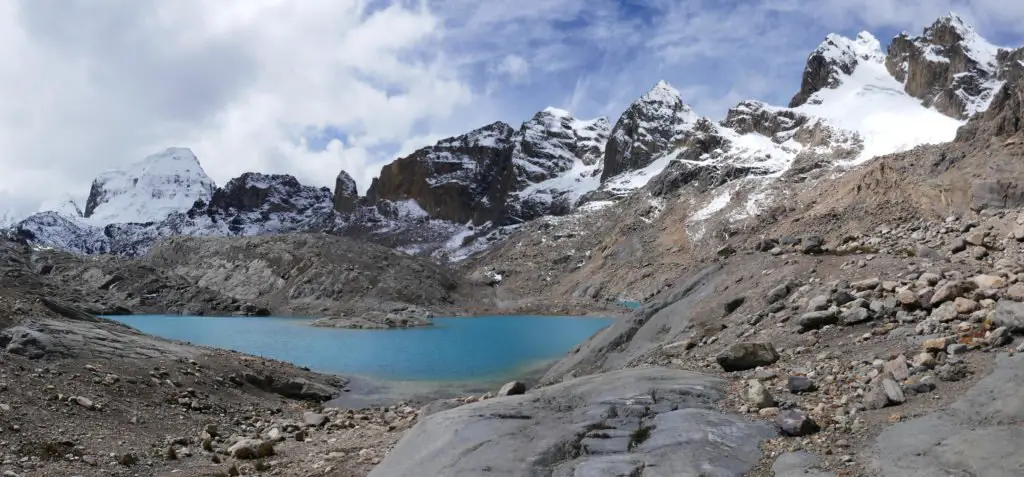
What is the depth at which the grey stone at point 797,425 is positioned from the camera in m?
9.45

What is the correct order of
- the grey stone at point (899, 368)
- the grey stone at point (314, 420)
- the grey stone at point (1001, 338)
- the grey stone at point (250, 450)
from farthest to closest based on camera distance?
the grey stone at point (314, 420)
the grey stone at point (250, 450)
the grey stone at point (899, 368)
the grey stone at point (1001, 338)

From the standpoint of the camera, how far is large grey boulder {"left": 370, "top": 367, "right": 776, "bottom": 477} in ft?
30.7

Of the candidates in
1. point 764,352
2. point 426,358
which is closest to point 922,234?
point 764,352

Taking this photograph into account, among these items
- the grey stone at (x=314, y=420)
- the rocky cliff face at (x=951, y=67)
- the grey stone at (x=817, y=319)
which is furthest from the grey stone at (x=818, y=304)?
the rocky cliff face at (x=951, y=67)

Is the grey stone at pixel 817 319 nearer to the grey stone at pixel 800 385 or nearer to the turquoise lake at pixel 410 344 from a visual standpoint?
the grey stone at pixel 800 385

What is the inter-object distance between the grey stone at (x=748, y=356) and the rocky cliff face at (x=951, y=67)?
15719 cm

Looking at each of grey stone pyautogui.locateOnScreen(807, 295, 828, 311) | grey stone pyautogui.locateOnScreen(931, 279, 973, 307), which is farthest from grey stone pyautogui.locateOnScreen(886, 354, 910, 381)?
grey stone pyautogui.locateOnScreen(807, 295, 828, 311)

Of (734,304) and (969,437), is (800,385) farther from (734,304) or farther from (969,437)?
(734,304)

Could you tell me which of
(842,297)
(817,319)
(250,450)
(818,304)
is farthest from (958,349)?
(250,450)

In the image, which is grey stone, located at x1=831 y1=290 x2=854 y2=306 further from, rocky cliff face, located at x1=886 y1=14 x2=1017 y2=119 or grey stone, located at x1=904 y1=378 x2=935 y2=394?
rocky cliff face, located at x1=886 y1=14 x2=1017 y2=119

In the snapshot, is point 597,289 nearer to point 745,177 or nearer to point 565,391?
point 745,177

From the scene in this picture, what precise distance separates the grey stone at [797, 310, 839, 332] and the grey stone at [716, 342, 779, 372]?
1332 millimetres

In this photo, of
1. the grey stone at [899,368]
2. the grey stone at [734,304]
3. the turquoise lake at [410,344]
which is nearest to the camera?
the grey stone at [899,368]

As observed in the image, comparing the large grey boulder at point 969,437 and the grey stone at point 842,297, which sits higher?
the grey stone at point 842,297
